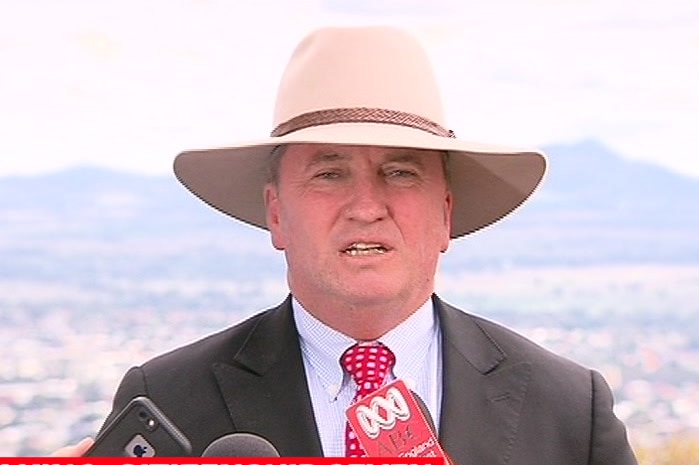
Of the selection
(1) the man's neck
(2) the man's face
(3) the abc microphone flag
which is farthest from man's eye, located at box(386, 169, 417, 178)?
(3) the abc microphone flag

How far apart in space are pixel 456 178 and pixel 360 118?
0.81 ft

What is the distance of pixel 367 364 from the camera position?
5.16 ft

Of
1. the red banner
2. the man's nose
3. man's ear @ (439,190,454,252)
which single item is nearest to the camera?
the red banner

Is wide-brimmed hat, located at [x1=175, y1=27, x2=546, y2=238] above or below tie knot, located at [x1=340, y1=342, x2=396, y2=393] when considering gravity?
above

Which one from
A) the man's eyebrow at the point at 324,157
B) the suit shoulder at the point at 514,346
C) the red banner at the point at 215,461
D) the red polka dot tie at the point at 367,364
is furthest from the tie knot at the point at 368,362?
the red banner at the point at 215,461

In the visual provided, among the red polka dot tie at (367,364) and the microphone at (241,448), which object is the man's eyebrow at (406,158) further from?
the microphone at (241,448)

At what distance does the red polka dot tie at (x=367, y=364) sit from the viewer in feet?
5.15

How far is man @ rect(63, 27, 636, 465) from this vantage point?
1.52m

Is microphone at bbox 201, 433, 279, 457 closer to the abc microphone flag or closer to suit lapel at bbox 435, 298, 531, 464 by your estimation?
the abc microphone flag

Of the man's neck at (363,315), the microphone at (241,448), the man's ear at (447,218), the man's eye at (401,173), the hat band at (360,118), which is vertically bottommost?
the man's neck at (363,315)

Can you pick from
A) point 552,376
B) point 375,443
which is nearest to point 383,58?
point 552,376

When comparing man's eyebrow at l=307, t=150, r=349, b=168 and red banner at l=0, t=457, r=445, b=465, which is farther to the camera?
man's eyebrow at l=307, t=150, r=349, b=168

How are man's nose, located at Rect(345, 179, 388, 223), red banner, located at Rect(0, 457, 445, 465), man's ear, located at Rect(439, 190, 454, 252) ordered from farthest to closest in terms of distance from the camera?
man's ear, located at Rect(439, 190, 454, 252) < man's nose, located at Rect(345, 179, 388, 223) < red banner, located at Rect(0, 457, 445, 465)

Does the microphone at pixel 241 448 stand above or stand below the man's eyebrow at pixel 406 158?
below
